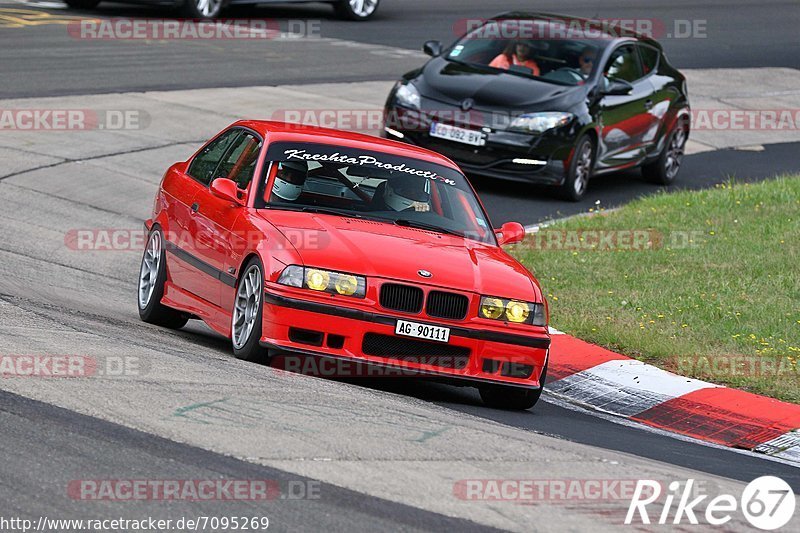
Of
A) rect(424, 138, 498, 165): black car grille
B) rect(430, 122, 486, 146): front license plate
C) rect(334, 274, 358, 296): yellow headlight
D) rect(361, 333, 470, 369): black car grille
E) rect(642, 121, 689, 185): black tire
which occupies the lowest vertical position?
rect(642, 121, 689, 185): black tire

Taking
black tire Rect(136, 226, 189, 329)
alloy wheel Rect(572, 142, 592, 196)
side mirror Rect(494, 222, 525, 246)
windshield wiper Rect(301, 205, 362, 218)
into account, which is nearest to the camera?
windshield wiper Rect(301, 205, 362, 218)

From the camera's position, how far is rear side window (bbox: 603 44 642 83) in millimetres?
17422

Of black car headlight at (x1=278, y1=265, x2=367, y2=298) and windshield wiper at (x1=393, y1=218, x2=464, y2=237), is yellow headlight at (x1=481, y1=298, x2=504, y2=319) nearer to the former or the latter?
black car headlight at (x1=278, y1=265, x2=367, y2=298)

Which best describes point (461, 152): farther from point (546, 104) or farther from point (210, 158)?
point (210, 158)

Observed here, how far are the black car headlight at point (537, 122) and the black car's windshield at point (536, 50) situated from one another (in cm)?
77

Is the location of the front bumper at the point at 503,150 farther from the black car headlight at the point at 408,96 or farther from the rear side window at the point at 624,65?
the rear side window at the point at 624,65

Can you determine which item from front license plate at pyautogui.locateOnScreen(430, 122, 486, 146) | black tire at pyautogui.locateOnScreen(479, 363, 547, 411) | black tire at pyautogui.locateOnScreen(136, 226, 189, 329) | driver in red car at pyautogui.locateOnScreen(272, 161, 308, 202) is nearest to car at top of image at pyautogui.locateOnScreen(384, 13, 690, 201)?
front license plate at pyautogui.locateOnScreen(430, 122, 486, 146)

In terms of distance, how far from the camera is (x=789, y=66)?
28031 mm

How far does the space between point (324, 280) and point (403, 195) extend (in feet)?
4.66

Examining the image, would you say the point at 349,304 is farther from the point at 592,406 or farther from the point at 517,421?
the point at 592,406

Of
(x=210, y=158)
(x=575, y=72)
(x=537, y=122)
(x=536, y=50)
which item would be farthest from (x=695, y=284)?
(x=536, y=50)

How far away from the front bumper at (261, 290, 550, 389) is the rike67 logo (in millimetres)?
2040

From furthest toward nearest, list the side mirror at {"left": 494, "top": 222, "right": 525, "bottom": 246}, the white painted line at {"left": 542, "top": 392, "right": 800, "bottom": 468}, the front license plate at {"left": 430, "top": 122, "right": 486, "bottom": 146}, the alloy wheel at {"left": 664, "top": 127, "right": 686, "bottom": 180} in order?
the alloy wheel at {"left": 664, "top": 127, "right": 686, "bottom": 180} → the front license plate at {"left": 430, "top": 122, "right": 486, "bottom": 146} → the side mirror at {"left": 494, "top": 222, "right": 525, "bottom": 246} → the white painted line at {"left": 542, "top": 392, "right": 800, "bottom": 468}

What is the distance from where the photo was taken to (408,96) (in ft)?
54.3
